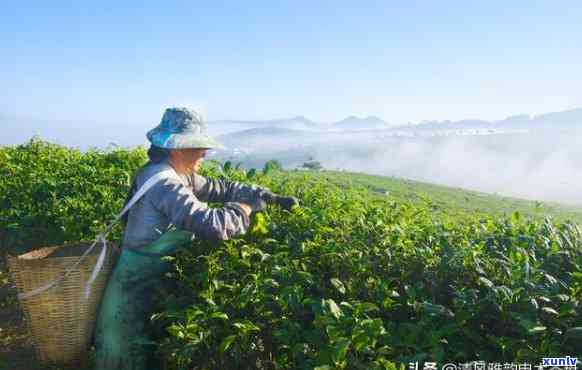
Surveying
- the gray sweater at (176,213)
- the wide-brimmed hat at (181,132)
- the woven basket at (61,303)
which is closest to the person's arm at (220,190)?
the gray sweater at (176,213)

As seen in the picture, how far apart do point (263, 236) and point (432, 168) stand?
651 ft

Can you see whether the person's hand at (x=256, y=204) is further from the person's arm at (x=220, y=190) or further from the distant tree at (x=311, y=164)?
the distant tree at (x=311, y=164)

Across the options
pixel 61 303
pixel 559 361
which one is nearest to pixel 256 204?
pixel 61 303

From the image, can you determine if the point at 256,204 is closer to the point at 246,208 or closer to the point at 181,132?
the point at 246,208

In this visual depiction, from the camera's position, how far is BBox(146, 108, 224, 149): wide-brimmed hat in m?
3.94

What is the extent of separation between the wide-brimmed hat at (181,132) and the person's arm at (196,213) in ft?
1.00

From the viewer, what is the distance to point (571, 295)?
2.98 m

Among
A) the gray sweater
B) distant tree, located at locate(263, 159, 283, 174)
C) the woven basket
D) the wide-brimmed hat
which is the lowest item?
the woven basket

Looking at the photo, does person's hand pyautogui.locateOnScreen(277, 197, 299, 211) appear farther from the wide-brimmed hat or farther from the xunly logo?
the xunly logo

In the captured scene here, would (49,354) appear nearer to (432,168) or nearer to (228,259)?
(228,259)

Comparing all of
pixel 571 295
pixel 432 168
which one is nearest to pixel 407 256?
pixel 571 295

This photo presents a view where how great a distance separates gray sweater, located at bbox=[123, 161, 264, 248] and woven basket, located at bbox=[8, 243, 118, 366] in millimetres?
347

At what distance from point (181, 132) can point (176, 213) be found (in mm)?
710

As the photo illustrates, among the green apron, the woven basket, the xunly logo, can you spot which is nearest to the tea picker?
the green apron
